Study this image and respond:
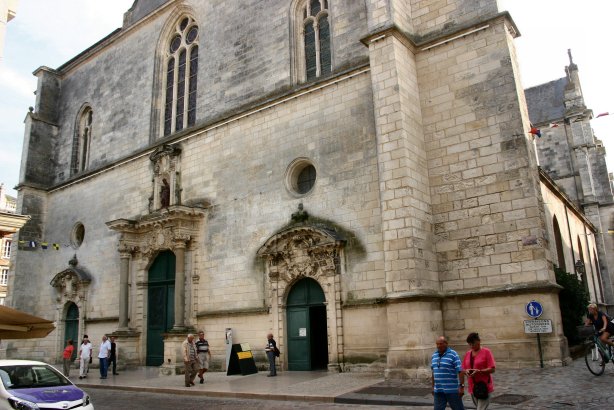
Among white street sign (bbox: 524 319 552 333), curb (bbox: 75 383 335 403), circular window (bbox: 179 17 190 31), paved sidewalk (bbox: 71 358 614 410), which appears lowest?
curb (bbox: 75 383 335 403)

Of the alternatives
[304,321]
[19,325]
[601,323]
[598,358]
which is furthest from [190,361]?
[601,323]

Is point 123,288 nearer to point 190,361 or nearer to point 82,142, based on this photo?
point 190,361

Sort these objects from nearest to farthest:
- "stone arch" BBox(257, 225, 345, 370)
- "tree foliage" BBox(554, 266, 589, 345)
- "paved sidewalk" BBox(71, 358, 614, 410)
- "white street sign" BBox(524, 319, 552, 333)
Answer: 1. "paved sidewalk" BBox(71, 358, 614, 410)
2. "white street sign" BBox(524, 319, 552, 333)
3. "tree foliage" BBox(554, 266, 589, 345)
4. "stone arch" BBox(257, 225, 345, 370)

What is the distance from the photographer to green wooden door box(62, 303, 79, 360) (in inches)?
858

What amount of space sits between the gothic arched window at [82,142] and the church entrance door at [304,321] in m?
15.1

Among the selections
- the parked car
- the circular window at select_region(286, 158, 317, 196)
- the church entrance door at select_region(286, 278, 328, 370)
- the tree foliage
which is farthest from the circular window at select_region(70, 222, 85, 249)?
the tree foliage

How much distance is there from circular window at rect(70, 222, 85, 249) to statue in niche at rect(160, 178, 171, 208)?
570 centimetres

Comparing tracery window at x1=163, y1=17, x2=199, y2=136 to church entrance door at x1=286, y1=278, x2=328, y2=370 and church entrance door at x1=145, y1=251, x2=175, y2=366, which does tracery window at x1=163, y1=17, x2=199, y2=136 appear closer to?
church entrance door at x1=145, y1=251, x2=175, y2=366

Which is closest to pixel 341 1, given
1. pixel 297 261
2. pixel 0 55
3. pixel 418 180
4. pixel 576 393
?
pixel 418 180

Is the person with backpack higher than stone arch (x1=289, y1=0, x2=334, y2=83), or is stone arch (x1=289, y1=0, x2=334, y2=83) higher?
stone arch (x1=289, y1=0, x2=334, y2=83)

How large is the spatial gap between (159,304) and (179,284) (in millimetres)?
2099

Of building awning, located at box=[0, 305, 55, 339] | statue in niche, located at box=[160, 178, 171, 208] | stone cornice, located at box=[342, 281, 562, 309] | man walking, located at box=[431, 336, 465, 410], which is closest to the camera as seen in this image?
man walking, located at box=[431, 336, 465, 410]

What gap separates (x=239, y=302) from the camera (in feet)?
53.9

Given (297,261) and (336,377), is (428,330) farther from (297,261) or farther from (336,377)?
(297,261)
